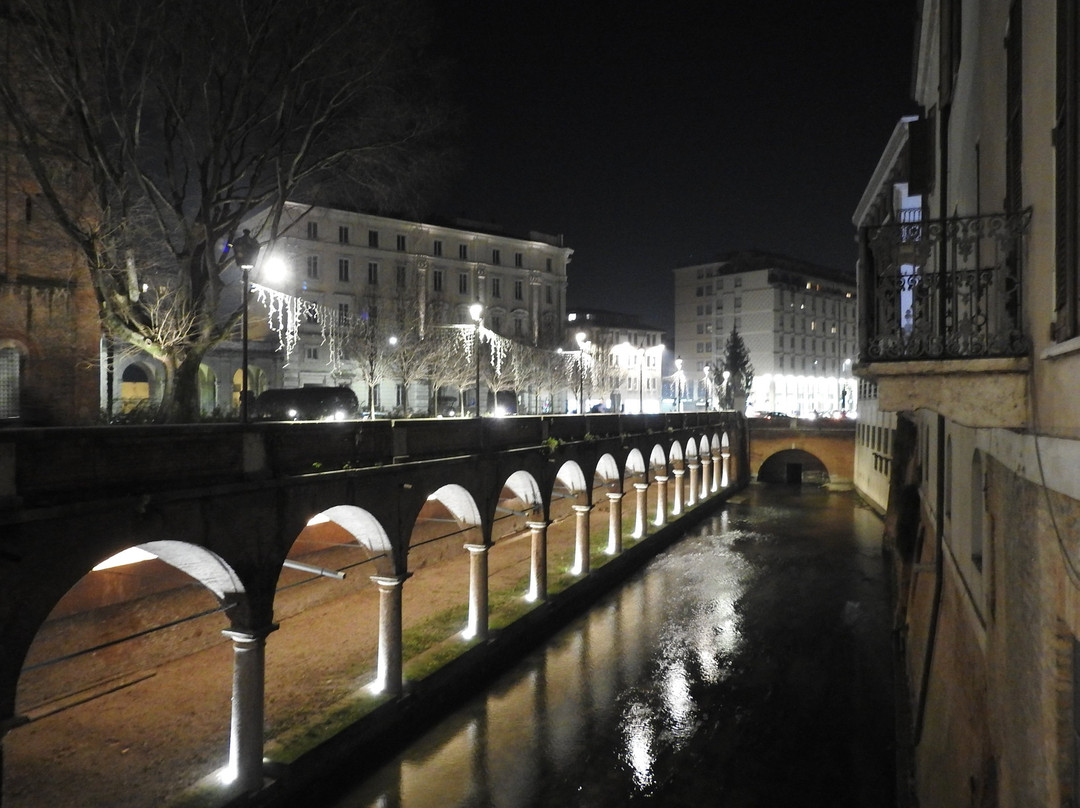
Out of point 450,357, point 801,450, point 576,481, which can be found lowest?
point 801,450

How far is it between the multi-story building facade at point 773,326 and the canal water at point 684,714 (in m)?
57.0

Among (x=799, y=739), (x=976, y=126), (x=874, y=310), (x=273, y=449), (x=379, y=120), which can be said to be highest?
(x=379, y=120)

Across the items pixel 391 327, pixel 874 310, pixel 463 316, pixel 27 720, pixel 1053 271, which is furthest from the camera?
pixel 463 316

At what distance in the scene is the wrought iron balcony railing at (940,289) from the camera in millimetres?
5441

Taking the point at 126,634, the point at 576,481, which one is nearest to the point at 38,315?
the point at 126,634

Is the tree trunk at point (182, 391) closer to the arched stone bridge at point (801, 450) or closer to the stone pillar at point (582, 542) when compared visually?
the stone pillar at point (582, 542)

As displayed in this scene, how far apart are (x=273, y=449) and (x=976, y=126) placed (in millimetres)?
10719

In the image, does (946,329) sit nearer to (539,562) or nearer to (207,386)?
(539,562)

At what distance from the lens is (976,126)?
925 centimetres

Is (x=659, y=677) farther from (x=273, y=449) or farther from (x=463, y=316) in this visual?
(x=463, y=316)

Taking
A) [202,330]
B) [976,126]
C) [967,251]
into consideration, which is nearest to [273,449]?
[202,330]

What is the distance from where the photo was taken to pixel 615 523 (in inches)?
1088

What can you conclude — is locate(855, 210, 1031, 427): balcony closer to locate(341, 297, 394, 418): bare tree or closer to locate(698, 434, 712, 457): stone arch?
locate(341, 297, 394, 418): bare tree

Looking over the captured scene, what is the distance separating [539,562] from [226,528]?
11189mm
